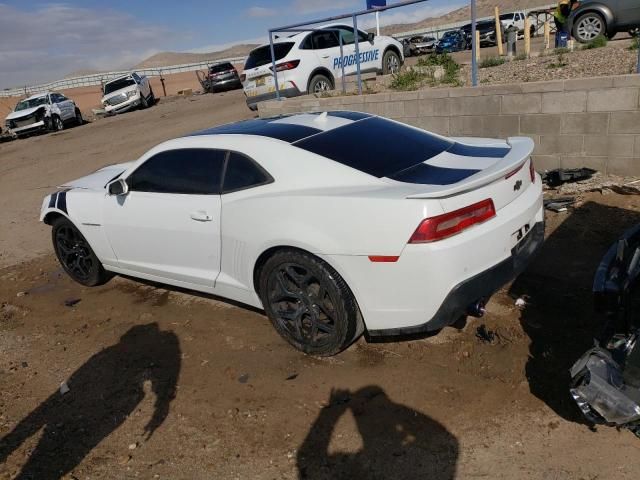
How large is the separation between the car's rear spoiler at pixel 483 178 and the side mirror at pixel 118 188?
2581 millimetres

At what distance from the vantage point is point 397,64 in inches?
512

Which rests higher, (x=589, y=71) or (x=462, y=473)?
(x=589, y=71)

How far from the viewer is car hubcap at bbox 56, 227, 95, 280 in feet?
17.4

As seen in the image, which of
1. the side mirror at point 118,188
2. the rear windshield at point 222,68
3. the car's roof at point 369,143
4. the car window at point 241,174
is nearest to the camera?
the car's roof at point 369,143

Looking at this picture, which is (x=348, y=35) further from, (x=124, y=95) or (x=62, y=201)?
(x=124, y=95)

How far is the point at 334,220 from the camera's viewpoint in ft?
10.5

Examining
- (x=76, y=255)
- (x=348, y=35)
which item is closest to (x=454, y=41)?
(x=348, y=35)

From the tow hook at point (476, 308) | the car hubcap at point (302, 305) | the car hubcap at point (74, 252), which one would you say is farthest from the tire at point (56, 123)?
the tow hook at point (476, 308)

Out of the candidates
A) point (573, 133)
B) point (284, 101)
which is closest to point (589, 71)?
point (573, 133)

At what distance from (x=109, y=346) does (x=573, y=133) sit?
17.6ft

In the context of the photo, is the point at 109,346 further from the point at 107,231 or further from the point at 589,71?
the point at 589,71

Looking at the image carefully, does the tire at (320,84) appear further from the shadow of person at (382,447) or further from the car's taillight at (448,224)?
the shadow of person at (382,447)

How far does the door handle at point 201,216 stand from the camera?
3910 millimetres

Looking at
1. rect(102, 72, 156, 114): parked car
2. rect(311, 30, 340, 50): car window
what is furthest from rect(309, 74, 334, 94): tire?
rect(102, 72, 156, 114): parked car
